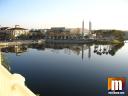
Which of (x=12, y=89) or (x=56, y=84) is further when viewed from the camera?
(x=56, y=84)

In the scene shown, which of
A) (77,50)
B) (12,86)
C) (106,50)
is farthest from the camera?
(77,50)

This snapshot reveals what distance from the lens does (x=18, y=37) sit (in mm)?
90000

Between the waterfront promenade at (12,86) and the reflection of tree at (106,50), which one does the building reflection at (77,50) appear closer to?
the reflection of tree at (106,50)

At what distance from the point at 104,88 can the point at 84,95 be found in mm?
3054

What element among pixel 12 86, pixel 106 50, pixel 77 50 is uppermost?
pixel 12 86

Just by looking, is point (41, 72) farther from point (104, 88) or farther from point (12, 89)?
point (12, 89)

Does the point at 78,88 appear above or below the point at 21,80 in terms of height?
below

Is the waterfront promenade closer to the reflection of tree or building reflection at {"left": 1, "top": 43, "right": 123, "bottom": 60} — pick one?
building reflection at {"left": 1, "top": 43, "right": 123, "bottom": 60}

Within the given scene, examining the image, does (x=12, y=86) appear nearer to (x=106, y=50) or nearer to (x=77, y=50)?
(x=106, y=50)

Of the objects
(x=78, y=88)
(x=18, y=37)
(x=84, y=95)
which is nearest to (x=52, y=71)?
(x=78, y=88)

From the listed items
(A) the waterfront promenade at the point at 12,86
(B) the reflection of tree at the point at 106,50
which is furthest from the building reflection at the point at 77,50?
(A) the waterfront promenade at the point at 12,86

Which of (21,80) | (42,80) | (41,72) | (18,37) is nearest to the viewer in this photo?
(21,80)

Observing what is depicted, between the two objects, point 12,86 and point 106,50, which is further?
point 106,50

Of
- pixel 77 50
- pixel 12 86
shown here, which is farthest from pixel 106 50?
pixel 12 86
